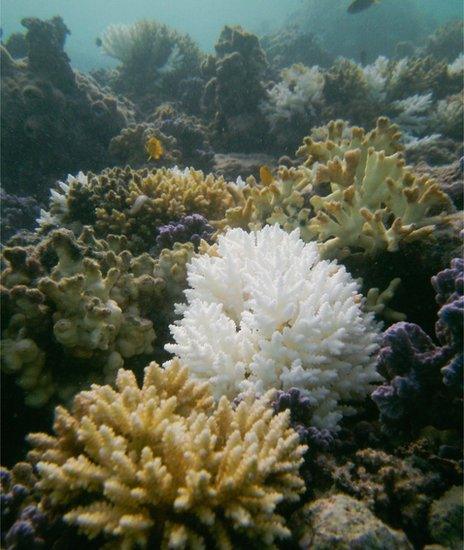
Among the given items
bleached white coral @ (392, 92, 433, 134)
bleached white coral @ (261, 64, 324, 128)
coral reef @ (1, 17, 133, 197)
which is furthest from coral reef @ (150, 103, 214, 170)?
bleached white coral @ (392, 92, 433, 134)

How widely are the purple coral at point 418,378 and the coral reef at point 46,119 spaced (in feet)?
25.4

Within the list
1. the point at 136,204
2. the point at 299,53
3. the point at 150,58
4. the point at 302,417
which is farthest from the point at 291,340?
the point at 299,53

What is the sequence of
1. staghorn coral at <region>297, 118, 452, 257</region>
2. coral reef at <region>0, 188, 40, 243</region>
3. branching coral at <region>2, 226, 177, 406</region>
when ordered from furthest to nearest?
1. coral reef at <region>0, 188, 40, 243</region>
2. staghorn coral at <region>297, 118, 452, 257</region>
3. branching coral at <region>2, 226, 177, 406</region>

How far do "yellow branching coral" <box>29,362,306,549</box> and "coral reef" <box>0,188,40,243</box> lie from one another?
5932mm

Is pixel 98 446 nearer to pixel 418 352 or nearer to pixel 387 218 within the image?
pixel 418 352

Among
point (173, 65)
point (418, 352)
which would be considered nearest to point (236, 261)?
point (418, 352)

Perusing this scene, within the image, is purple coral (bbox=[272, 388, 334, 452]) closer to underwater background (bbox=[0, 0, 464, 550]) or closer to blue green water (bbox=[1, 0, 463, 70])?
underwater background (bbox=[0, 0, 464, 550])

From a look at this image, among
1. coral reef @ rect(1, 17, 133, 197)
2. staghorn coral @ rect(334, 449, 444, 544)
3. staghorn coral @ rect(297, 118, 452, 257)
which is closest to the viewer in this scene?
staghorn coral @ rect(334, 449, 444, 544)

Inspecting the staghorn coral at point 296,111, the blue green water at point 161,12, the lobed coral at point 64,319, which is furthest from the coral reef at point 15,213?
the blue green water at point 161,12

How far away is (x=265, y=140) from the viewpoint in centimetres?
879

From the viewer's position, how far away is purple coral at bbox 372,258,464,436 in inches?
81.9

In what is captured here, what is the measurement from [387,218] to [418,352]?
1.61 metres

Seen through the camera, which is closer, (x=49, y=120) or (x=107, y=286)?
(x=107, y=286)

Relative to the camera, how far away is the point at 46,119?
8.05m
